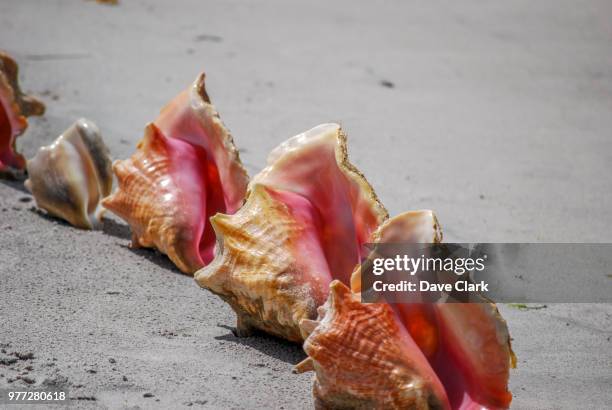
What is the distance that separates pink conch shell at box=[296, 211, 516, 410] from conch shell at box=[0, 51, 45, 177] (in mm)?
1982

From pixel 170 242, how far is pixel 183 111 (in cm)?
41

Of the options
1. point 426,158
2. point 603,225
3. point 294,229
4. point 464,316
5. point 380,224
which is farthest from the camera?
point 426,158

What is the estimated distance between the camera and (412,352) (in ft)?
6.42

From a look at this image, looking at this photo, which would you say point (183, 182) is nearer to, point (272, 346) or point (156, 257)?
point (156, 257)

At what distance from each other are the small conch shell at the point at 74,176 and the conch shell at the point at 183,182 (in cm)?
23

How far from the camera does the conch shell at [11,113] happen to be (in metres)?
3.55

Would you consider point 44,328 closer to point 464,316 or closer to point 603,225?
point 464,316

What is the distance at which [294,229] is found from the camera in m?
2.37

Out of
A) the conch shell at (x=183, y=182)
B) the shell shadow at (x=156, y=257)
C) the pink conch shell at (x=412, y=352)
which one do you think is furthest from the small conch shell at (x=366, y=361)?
the shell shadow at (x=156, y=257)

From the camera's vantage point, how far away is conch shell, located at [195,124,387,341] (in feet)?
7.48

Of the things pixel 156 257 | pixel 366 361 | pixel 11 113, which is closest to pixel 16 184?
pixel 11 113

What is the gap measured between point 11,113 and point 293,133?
1.21m

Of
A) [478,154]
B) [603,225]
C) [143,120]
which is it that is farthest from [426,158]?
[143,120]

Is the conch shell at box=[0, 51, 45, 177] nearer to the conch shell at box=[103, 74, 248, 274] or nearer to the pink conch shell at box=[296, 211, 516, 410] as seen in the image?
the conch shell at box=[103, 74, 248, 274]
